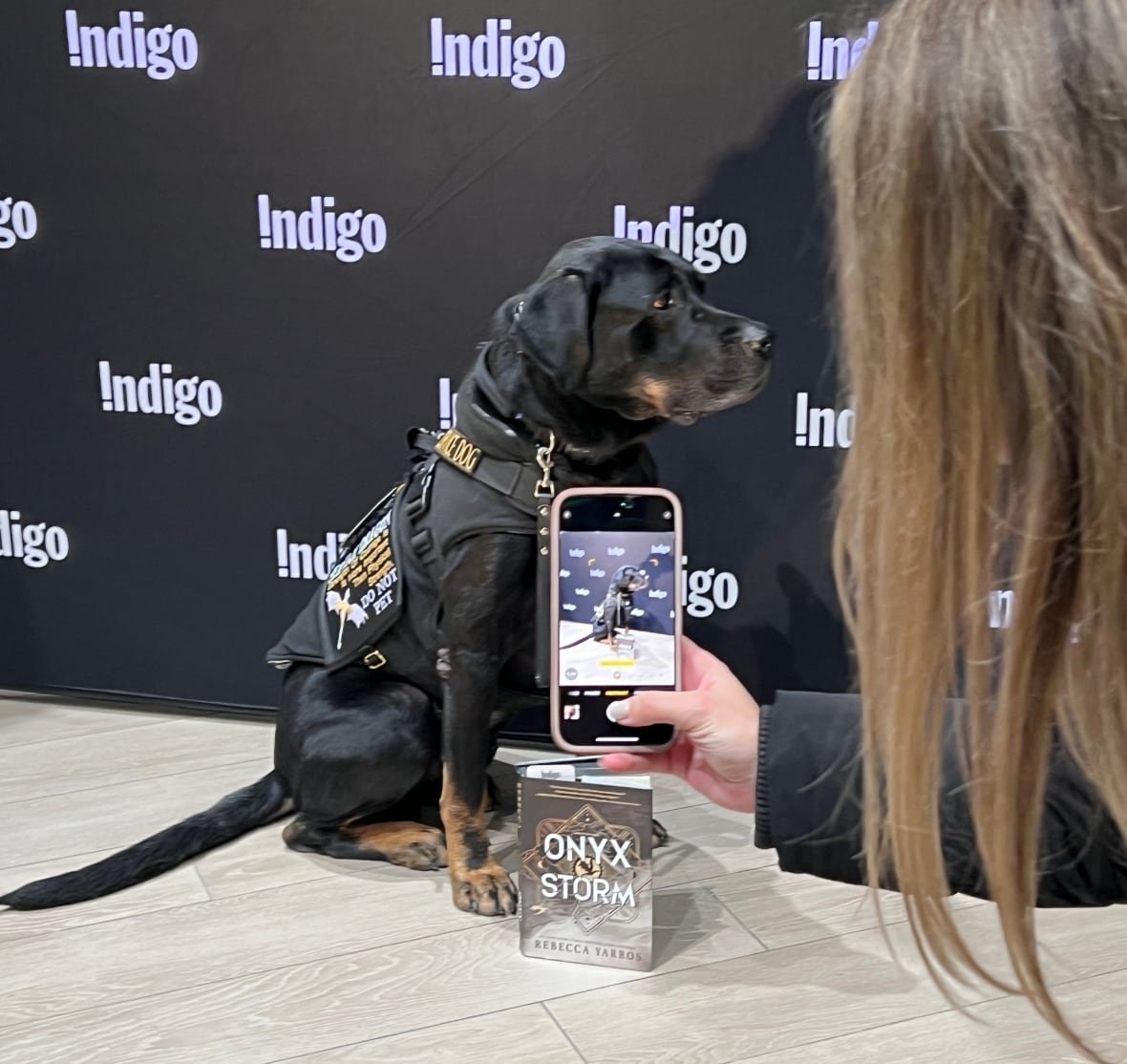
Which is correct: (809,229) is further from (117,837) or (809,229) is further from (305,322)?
(117,837)

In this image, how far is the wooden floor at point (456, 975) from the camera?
4.31ft

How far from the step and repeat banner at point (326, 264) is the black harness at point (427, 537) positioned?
326 mm

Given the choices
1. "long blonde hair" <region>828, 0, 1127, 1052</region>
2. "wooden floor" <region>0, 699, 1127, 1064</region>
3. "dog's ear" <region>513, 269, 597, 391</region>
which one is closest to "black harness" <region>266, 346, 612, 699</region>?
"dog's ear" <region>513, 269, 597, 391</region>

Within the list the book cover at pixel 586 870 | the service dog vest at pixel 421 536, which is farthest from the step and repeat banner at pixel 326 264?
the book cover at pixel 586 870

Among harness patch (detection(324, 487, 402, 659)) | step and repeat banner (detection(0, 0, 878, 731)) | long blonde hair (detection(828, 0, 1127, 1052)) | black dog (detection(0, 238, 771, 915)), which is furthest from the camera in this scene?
step and repeat banner (detection(0, 0, 878, 731))

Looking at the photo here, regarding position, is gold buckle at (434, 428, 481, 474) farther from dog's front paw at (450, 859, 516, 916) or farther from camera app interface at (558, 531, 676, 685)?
dog's front paw at (450, 859, 516, 916)

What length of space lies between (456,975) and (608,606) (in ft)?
1.63

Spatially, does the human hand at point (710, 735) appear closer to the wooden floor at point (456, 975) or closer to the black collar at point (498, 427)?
the wooden floor at point (456, 975)

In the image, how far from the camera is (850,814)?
0.96 meters

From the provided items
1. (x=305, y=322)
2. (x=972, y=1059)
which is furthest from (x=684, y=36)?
(x=972, y=1059)

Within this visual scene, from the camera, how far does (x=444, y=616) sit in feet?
5.29

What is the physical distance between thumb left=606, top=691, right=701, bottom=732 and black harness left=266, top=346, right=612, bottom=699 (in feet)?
1.08

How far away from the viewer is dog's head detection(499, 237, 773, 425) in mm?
1499

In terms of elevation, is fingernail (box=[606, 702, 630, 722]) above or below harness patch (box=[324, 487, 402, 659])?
below
